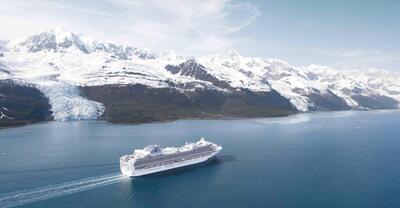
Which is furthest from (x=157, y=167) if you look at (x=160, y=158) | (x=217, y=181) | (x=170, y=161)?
(x=217, y=181)

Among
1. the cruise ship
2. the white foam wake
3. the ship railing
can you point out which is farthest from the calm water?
the ship railing

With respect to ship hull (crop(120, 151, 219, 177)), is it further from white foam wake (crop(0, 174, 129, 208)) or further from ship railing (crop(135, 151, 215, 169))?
white foam wake (crop(0, 174, 129, 208))

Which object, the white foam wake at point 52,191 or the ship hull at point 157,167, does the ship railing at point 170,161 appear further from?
the white foam wake at point 52,191

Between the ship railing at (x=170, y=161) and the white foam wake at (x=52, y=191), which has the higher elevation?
the ship railing at (x=170, y=161)

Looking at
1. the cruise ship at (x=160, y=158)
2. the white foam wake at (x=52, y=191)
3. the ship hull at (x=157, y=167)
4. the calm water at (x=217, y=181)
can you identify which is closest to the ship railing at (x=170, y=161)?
the cruise ship at (x=160, y=158)

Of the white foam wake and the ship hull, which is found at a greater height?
the ship hull

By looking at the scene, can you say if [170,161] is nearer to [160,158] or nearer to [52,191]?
[160,158]
